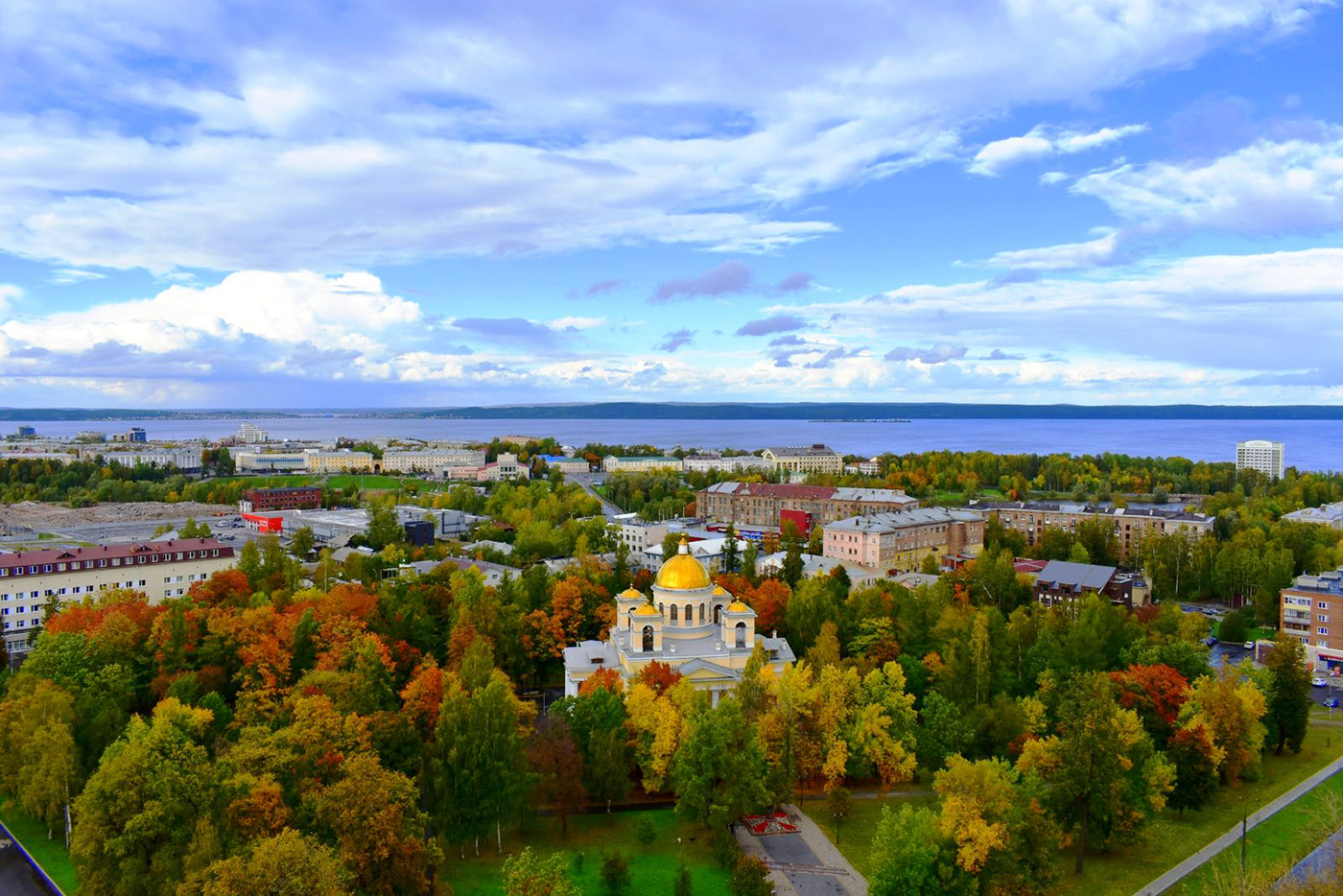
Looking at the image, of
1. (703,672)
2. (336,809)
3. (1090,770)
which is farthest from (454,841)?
(1090,770)

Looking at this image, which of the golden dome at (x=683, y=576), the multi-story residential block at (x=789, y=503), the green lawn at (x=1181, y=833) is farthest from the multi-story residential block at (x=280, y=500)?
the green lawn at (x=1181, y=833)

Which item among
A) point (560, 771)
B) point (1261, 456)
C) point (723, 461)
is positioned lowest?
point (560, 771)

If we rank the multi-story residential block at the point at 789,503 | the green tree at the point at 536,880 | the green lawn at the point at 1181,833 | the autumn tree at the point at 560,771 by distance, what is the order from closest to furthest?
the green tree at the point at 536,880 < the green lawn at the point at 1181,833 < the autumn tree at the point at 560,771 < the multi-story residential block at the point at 789,503

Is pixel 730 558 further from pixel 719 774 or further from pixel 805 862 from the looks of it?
pixel 805 862

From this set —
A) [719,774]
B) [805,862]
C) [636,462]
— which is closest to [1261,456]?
[636,462]

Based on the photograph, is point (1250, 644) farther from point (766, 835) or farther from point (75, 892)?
point (75, 892)

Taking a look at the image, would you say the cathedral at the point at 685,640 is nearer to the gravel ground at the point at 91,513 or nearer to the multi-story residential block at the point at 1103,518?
the multi-story residential block at the point at 1103,518
